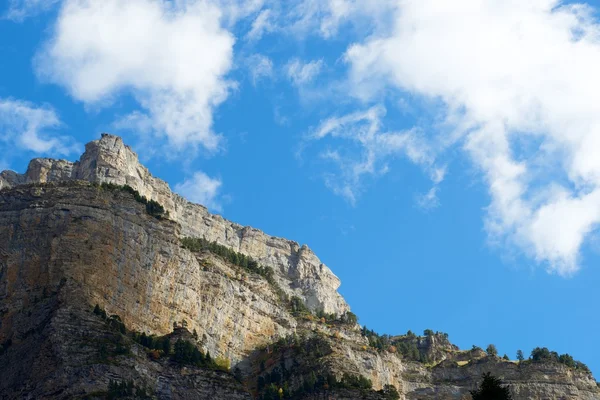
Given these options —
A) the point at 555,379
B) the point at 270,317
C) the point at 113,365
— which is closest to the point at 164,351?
the point at 113,365

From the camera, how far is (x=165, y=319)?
390 ft

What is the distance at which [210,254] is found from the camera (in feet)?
455

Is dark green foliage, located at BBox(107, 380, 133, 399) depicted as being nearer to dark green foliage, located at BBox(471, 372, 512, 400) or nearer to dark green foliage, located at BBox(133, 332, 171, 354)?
dark green foliage, located at BBox(133, 332, 171, 354)

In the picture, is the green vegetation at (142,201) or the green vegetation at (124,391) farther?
the green vegetation at (142,201)

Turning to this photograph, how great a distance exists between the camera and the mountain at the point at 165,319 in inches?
4006

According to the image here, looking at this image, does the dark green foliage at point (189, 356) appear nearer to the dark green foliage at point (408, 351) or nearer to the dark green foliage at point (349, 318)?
the dark green foliage at point (349, 318)

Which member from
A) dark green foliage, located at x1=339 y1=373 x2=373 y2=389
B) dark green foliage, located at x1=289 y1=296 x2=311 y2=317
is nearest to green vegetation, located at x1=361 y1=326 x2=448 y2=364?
dark green foliage, located at x1=289 y1=296 x2=311 y2=317

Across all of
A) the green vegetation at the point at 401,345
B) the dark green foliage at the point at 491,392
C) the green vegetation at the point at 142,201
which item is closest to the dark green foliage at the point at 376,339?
the green vegetation at the point at 401,345

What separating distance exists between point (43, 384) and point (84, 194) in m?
32.1

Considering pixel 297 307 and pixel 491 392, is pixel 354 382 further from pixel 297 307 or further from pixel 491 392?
pixel 491 392

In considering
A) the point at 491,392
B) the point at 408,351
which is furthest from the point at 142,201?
the point at 491,392

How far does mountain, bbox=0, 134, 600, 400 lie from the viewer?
101750 mm

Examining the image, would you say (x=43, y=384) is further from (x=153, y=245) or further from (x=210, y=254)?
(x=210, y=254)

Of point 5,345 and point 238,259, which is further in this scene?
point 238,259
